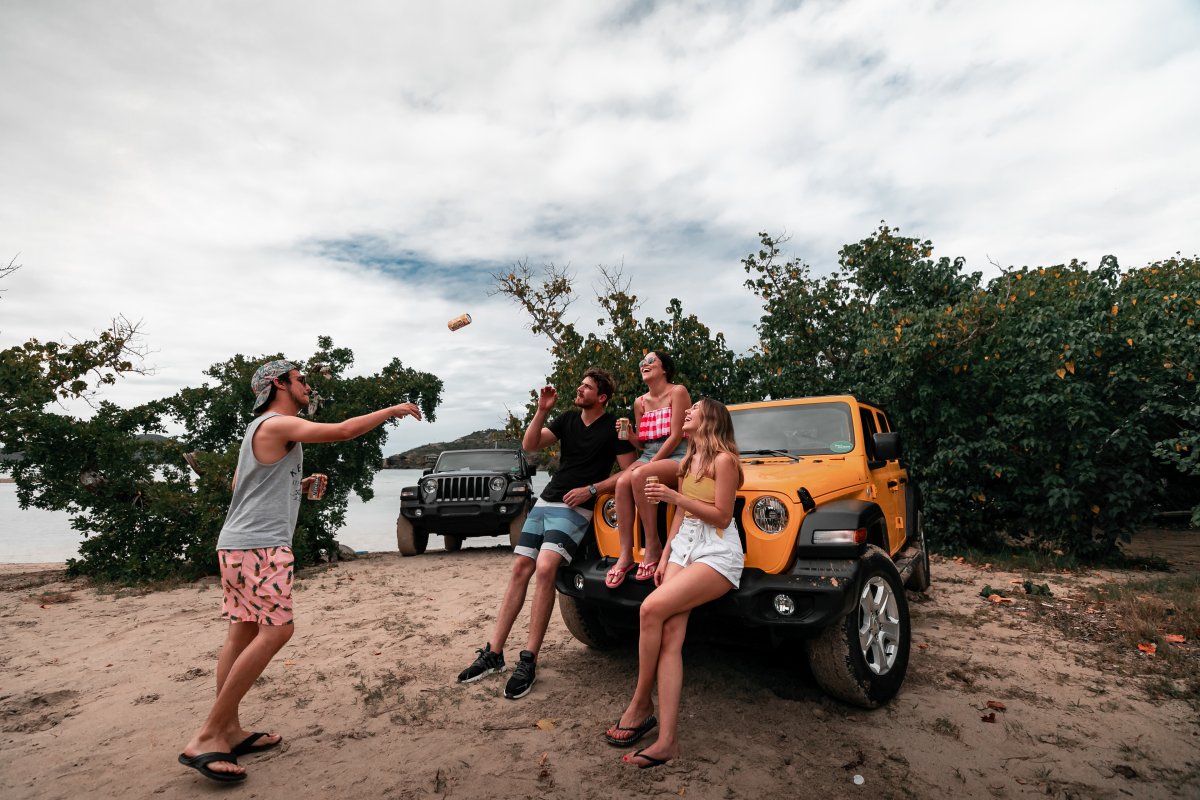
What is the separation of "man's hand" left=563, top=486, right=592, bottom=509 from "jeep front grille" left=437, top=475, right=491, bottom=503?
680cm

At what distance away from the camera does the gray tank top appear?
3229mm

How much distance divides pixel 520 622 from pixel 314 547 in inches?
237

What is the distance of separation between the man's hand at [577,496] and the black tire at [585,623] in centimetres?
85

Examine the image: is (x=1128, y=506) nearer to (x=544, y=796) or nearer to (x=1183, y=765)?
(x=1183, y=765)

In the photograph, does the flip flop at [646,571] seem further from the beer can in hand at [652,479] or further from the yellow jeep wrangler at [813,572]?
the beer can in hand at [652,479]

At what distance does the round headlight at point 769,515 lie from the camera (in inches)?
144

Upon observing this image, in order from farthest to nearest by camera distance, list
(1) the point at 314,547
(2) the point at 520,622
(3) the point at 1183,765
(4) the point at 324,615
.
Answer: (1) the point at 314,547, (4) the point at 324,615, (2) the point at 520,622, (3) the point at 1183,765

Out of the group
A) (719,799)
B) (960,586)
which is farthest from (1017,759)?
(960,586)

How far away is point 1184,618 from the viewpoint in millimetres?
5309

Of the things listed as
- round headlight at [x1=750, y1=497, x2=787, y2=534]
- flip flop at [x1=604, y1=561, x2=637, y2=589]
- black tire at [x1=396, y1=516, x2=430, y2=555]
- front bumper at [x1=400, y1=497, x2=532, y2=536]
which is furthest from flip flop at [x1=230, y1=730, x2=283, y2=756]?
black tire at [x1=396, y1=516, x2=430, y2=555]

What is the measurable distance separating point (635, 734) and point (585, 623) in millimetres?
1384

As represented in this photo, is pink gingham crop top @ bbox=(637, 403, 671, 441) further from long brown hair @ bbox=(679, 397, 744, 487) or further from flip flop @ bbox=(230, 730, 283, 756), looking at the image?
flip flop @ bbox=(230, 730, 283, 756)

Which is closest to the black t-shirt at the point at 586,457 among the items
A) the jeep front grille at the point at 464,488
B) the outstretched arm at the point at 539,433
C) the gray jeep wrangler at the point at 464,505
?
the outstretched arm at the point at 539,433

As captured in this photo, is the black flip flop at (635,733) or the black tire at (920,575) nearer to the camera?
the black flip flop at (635,733)
